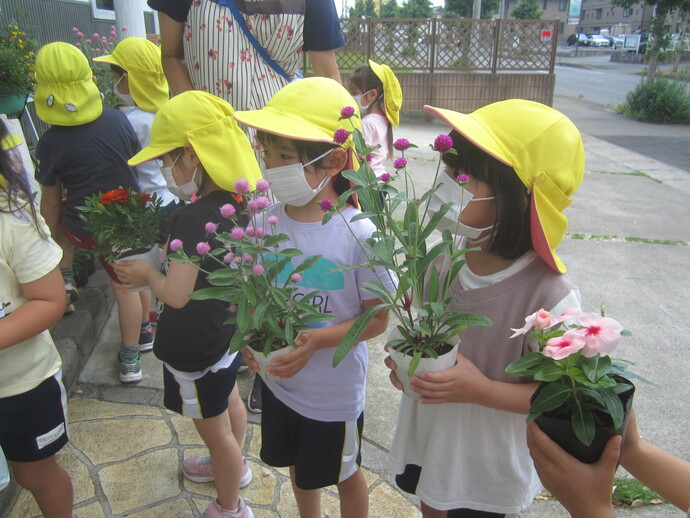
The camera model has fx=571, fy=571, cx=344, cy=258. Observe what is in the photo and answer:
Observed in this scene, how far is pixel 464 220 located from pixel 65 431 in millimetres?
1506

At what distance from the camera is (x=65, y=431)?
1.95 m

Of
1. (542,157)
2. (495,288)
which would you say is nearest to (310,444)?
(495,288)

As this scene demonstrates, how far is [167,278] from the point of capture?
71.9 inches

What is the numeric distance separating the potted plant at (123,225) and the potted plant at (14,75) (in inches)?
86.5

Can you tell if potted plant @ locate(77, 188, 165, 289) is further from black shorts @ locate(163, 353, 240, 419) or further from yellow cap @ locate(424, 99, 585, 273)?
yellow cap @ locate(424, 99, 585, 273)

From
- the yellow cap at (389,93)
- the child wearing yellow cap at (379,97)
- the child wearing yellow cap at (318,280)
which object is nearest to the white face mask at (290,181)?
the child wearing yellow cap at (318,280)

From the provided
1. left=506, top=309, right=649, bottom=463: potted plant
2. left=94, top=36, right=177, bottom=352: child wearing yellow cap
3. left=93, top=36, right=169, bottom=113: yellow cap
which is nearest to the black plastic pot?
left=506, top=309, right=649, bottom=463: potted plant

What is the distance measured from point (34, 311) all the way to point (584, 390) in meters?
1.52

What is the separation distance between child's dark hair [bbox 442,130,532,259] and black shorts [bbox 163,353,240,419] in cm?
112

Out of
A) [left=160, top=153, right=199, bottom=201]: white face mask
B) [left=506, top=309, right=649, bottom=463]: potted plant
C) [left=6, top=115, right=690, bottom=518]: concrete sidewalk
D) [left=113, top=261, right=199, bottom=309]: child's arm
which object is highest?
[left=160, top=153, right=199, bottom=201]: white face mask

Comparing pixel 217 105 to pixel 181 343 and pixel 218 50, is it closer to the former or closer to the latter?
pixel 218 50

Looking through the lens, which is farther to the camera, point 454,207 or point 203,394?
point 203,394

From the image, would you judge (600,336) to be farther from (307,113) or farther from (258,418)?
→ (258,418)

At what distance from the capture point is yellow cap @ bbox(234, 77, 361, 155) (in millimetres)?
1653
